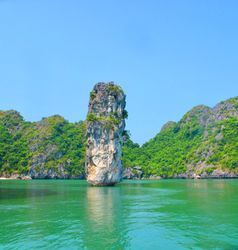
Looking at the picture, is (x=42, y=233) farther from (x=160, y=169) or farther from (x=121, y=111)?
(x=160, y=169)

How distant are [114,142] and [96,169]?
5.73 meters

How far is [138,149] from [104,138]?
335 ft

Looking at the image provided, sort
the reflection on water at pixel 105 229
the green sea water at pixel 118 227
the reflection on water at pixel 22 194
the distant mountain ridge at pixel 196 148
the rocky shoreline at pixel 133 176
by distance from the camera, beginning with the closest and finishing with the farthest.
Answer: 1. the reflection on water at pixel 105 229
2. the green sea water at pixel 118 227
3. the reflection on water at pixel 22 194
4. the distant mountain ridge at pixel 196 148
5. the rocky shoreline at pixel 133 176

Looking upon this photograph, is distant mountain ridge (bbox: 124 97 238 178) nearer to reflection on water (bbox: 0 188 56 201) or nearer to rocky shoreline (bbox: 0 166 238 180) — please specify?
rocky shoreline (bbox: 0 166 238 180)

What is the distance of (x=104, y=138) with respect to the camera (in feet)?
207

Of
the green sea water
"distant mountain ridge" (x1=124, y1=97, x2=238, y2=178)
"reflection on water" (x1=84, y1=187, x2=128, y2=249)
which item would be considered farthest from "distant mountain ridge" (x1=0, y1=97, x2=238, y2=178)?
"reflection on water" (x1=84, y1=187, x2=128, y2=249)

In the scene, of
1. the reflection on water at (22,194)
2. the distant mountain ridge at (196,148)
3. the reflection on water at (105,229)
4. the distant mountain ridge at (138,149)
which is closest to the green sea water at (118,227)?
the reflection on water at (105,229)

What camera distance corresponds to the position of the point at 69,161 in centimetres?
13450

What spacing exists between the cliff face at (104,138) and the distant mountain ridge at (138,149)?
47.5 metres

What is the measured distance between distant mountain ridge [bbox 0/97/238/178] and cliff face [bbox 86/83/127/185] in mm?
47502

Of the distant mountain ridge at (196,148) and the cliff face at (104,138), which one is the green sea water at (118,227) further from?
the distant mountain ridge at (196,148)

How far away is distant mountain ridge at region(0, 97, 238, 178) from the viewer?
12888 cm

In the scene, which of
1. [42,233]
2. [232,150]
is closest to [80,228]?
[42,233]

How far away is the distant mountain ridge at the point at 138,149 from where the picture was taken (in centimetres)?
12888
